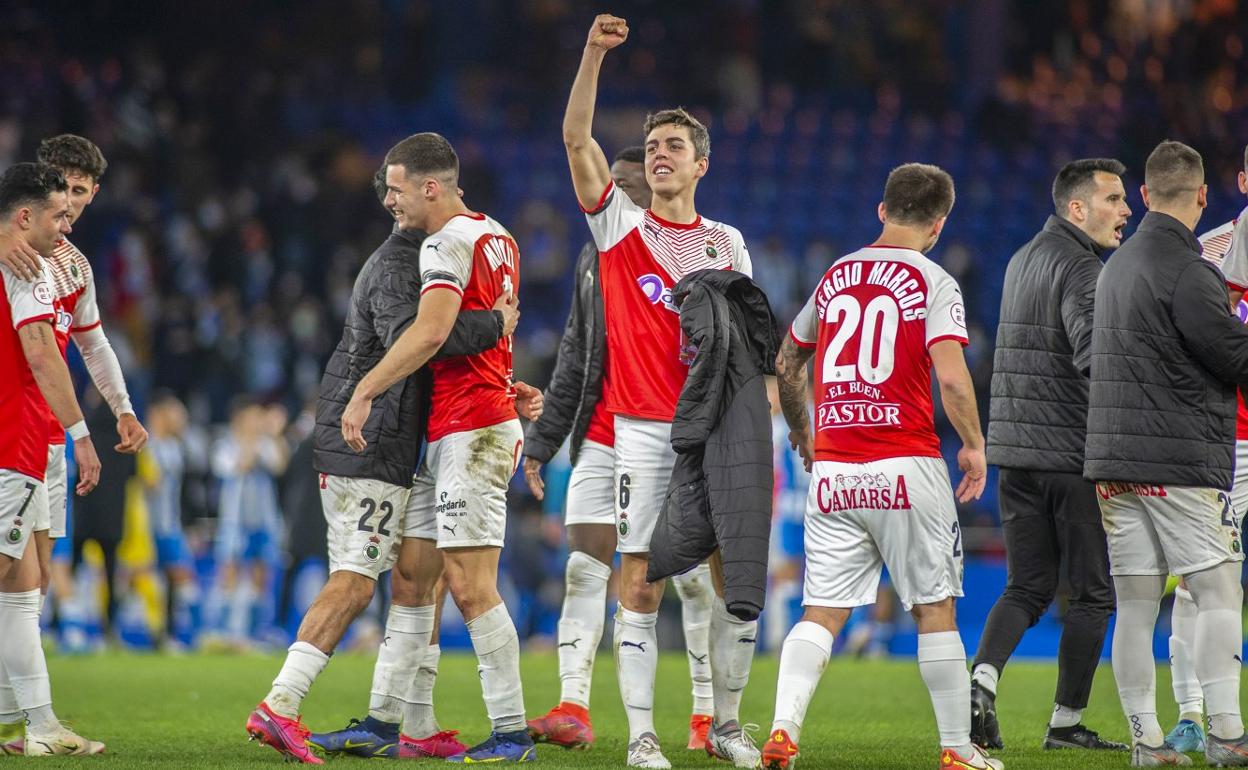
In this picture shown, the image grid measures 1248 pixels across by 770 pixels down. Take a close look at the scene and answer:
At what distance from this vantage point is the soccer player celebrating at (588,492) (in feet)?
22.5

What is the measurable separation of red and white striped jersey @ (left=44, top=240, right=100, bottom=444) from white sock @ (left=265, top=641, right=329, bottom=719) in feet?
6.00

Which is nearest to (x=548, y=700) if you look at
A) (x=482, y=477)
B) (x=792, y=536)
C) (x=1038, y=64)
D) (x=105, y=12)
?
(x=482, y=477)

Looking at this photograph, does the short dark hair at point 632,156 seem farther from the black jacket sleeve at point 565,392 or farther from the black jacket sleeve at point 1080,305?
the black jacket sleeve at point 1080,305

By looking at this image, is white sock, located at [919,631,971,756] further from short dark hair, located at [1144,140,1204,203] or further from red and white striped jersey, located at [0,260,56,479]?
red and white striped jersey, located at [0,260,56,479]

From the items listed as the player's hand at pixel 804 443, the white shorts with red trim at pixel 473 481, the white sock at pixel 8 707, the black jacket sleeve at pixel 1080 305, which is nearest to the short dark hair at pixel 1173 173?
the black jacket sleeve at pixel 1080 305

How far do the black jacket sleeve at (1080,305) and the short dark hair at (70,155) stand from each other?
4642 millimetres

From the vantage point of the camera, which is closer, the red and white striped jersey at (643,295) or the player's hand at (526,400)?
the red and white striped jersey at (643,295)

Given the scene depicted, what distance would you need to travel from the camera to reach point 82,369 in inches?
688

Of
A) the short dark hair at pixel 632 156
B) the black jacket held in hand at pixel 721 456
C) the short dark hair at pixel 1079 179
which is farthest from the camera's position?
the short dark hair at pixel 632 156

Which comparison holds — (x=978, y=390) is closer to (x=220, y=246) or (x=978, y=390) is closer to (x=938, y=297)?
(x=220, y=246)

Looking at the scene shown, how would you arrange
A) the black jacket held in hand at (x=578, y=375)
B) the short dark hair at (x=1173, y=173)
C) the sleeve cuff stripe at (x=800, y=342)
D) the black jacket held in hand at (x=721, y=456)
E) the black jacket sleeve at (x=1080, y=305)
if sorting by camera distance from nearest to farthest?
the black jacket held in hand at (x=721, y=456)
the sleeve cuff stripe at (x=800, y=342)
the short dark hair at (x=1173, y=173)
the black jacket sleeve at (x=1080, y=305)
the black jacket held in hand at (x=578, y=375)

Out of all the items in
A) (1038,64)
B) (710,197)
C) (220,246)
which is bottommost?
(220,246)

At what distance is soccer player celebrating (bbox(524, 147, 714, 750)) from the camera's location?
22.5ft

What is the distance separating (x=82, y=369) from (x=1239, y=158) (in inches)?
573
